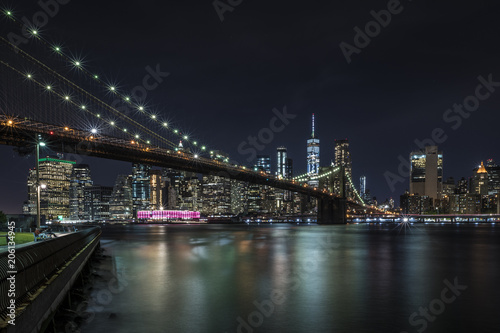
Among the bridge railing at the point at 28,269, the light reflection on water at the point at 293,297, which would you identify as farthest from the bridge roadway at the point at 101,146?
the bridge railing at the point at 28,269

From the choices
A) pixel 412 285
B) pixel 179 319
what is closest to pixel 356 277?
pixel 412 285

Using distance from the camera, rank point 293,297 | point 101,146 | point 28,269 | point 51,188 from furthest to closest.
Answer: point 51,188, point 101,146, point 293,297, point 28,269

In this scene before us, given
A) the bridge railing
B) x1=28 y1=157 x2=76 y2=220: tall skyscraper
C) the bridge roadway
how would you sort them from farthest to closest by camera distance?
x1=28 y1=157 x2=76 y2=220: tall skyscraper, the bridge roadway, the bridge railing

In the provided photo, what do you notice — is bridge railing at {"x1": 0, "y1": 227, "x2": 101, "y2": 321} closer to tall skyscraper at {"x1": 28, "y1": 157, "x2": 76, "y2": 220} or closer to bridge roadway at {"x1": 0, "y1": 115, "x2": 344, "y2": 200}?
bridge roadway at {"x1": 0, "y1": 115, "x2": 344, "y2": 200}

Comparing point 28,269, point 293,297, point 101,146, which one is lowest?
A: point 293,297

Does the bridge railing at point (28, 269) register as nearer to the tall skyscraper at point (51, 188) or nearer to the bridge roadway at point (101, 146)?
the bridge roadway at point (101, 146)

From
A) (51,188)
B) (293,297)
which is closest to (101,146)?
(293,297)

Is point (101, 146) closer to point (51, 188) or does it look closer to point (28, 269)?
point (28, 269)

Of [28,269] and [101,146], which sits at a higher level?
[101,146]

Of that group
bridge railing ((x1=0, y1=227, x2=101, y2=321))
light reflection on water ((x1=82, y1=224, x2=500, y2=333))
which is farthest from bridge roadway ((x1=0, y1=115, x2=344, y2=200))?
bridge railing ((x1=0, y1=227, x2=101, y2=321))

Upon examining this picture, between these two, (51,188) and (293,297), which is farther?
(51,188)
